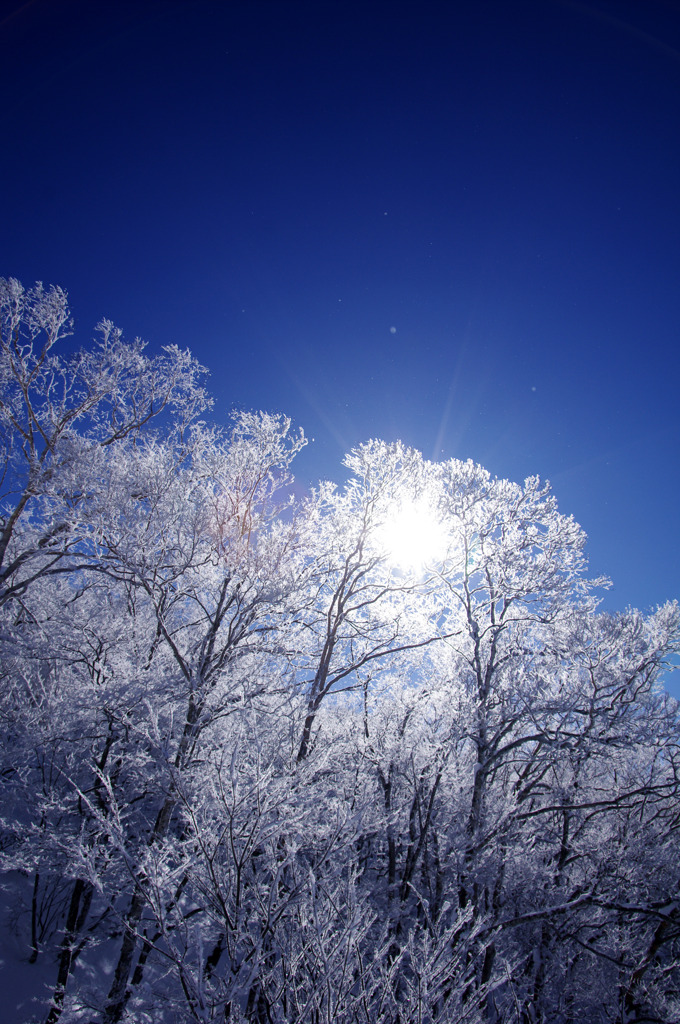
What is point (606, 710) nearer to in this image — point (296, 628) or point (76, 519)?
point (296, 628)

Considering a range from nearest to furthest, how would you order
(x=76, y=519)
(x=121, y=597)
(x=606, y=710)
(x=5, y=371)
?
(x=76, y=519) < (x=606, y=710) < (x=5, y=371) < (x=121, y=597)

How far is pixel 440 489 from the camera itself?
859 cm

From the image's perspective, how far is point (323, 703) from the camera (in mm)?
7965

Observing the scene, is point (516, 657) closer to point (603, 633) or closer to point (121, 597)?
point (603, 633)

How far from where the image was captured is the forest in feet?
18.0

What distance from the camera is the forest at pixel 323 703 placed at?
18.0ft

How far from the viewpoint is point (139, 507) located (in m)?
6.21

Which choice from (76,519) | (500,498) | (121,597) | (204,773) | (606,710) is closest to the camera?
(204,773)

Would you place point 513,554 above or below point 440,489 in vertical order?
below

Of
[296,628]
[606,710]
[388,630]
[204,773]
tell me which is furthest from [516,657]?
[204,773]

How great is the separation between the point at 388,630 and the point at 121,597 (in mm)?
6013

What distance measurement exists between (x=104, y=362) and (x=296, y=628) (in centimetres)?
683

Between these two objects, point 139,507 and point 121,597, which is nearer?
point 139,507

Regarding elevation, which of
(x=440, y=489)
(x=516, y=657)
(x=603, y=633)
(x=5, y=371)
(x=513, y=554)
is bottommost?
(x=516, y=657)
